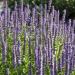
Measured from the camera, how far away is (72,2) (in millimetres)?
8203

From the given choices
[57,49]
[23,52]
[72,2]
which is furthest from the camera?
[72,2]

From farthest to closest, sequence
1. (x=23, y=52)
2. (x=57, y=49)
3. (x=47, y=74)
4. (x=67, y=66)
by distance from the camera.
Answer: (x=57, y=49) → (x=23, y=52) → (x=47, y=74) → (x=67, y=66)

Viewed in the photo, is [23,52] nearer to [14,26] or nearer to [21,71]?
[21,71]

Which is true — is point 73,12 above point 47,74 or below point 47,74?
above

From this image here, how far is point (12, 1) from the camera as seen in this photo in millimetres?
8688

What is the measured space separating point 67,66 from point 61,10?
5477 mm

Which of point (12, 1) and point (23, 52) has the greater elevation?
point (12, 1)

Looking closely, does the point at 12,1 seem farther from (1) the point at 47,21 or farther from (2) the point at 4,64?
(2) the point at 4,64

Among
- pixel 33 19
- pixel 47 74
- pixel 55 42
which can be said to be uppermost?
pixel 33 19

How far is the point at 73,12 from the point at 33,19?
4330mm

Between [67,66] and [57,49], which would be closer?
[67,66]

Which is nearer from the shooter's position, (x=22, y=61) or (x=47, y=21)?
(x=22, y=61)

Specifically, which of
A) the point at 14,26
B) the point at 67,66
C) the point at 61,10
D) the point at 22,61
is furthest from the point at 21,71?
the point at 61,10

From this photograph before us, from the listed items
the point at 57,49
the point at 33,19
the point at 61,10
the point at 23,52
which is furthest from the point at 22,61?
the point at 61,10
